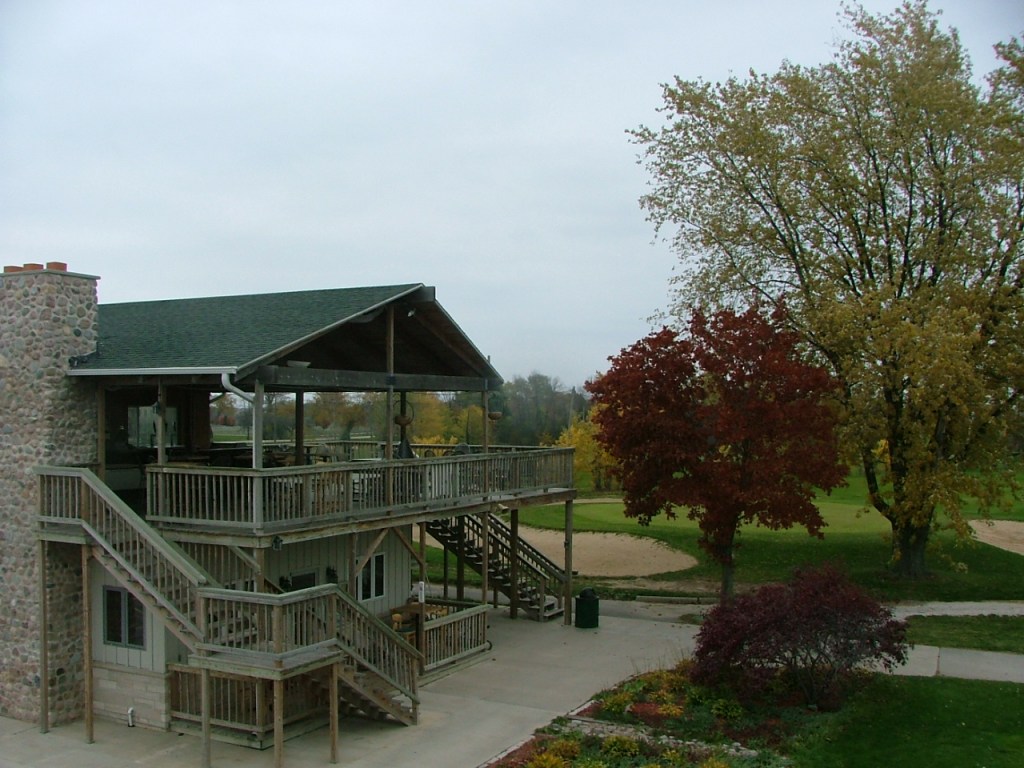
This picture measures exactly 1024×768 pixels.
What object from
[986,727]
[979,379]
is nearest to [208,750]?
[986,727]

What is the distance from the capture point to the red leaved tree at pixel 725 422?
19.4m

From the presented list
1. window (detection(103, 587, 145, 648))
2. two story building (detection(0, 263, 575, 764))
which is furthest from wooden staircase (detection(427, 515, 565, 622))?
window (detection(103, 587, 145, 648))

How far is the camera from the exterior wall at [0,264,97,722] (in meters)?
15.9

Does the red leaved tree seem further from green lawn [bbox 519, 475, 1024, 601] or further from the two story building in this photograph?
green lawn [bbox 519, 475, 1024, 601]

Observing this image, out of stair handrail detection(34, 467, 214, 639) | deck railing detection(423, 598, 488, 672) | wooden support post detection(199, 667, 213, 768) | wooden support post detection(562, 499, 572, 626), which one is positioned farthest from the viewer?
wooden support post detection(562, 499, 572, 626)

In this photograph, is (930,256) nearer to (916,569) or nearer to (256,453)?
(916,569)

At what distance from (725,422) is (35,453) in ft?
41.1

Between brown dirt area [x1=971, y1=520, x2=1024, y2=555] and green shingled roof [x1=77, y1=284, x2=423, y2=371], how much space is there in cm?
2366

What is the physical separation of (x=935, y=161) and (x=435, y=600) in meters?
17.1

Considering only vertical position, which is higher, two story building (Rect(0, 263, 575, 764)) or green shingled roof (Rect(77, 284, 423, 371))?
green shingled roof (Rect(77, 284, 423, 371))

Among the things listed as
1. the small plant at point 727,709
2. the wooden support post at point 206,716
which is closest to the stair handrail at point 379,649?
the wooden support post at point 206,716

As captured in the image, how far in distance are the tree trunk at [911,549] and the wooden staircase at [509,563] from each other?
32.0ft

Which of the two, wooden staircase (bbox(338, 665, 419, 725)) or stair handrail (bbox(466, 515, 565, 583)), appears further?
stair handrail (bbox(466, 515, 565, 583))

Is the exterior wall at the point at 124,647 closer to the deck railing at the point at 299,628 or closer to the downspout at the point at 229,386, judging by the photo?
the deck railing at the point at 299,628
